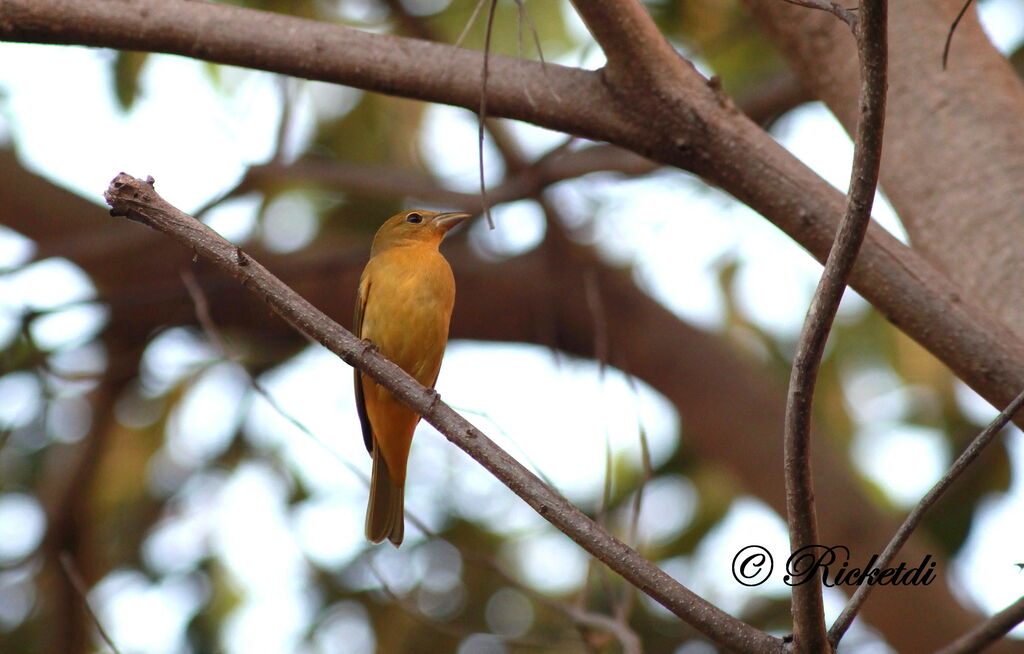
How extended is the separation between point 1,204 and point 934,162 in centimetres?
416

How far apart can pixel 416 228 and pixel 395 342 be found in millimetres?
686

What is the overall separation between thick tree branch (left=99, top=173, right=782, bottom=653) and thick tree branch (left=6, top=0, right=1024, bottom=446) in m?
0.76

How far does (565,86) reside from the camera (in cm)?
279

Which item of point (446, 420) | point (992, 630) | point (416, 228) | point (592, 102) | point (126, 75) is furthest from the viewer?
point (126, 75)

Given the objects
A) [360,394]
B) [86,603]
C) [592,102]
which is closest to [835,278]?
[592,102]

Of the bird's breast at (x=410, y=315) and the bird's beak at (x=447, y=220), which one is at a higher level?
the bird's beak at (x=447, y=220)

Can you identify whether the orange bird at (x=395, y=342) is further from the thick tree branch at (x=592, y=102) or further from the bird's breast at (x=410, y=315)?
the thick tree branch at (x=592, y=102)

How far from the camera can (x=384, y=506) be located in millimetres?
3973

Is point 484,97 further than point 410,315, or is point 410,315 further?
point 410,315

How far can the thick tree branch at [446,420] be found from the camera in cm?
196

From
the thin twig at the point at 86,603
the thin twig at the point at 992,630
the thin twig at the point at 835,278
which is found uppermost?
the thin twig at the point at 835,278

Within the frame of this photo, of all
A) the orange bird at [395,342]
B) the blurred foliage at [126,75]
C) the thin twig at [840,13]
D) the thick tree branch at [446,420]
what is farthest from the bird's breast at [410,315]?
the thin twig at [840,13]

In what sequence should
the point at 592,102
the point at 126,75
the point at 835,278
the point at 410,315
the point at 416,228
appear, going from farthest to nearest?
the point at 126,75, the point at 416,228, the point at 410,315, the point at 592,102, the point at 835,278

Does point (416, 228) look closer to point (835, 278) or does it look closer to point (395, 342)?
point (395, 342)
